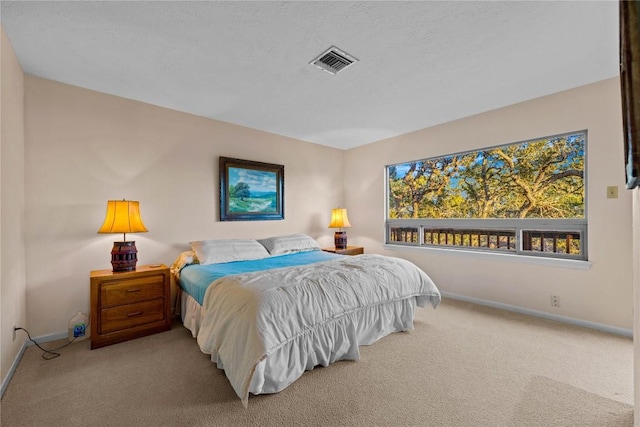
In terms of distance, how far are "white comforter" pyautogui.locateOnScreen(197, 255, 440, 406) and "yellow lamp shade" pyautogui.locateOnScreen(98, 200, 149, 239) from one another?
3.60 feet

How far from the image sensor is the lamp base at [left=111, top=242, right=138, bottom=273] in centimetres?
267

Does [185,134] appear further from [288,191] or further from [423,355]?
[423,355]

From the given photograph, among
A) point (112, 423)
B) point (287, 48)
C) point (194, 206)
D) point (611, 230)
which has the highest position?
point (287, 48)

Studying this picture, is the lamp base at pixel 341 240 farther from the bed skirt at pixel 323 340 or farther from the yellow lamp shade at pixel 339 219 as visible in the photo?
the bed skirt at pixel 323 340

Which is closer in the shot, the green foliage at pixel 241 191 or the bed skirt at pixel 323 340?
the bed skirt at pixel 323 340

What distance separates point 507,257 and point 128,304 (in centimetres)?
415

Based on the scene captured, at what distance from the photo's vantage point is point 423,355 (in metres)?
2.30

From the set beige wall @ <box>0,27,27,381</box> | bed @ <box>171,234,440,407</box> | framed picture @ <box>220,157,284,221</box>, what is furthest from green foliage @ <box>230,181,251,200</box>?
beige wall @ <box>0,27,27,381</box>

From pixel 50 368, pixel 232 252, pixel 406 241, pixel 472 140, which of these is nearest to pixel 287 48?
pixel 232 252

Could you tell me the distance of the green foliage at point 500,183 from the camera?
306 centimetres

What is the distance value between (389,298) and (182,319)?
7.35ft

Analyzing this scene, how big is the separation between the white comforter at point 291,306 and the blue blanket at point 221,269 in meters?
0.23

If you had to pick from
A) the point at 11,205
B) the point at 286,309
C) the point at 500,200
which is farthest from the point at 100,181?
the point at 500,200

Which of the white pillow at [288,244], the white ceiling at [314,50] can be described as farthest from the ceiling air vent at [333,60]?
the white pillow at [288,244]
